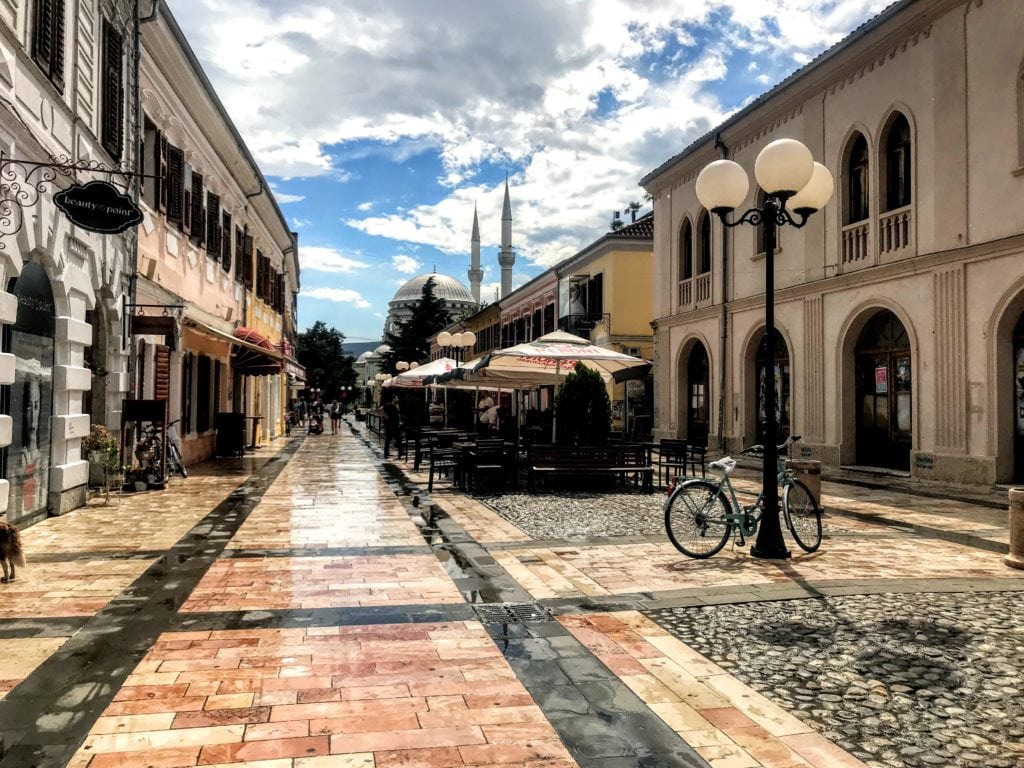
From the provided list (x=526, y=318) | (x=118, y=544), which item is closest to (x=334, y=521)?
(x=118, y=544)

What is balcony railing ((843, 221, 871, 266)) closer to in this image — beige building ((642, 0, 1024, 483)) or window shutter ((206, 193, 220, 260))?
beige building ((642, 0, 1024, 483))

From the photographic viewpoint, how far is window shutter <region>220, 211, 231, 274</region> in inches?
714

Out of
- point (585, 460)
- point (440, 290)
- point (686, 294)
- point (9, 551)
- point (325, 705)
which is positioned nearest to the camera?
point (325, 705)

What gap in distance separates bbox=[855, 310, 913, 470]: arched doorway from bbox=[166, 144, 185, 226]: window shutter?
1332 cm

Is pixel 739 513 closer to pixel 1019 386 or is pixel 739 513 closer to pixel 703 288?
pixel 1019 386

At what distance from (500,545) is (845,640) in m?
3.58

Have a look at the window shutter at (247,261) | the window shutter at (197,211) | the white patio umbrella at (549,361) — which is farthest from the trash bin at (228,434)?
the white patio umbrella at (549,361)

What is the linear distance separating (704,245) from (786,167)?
14.6 meters

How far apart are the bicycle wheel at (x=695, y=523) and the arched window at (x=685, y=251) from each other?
52.5ft

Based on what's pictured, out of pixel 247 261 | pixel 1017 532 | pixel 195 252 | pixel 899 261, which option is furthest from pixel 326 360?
pixel 1017 532

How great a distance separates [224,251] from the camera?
60.5 feet

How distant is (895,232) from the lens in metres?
14.0

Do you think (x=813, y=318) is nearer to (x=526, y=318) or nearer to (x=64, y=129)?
(x=64, y=129)

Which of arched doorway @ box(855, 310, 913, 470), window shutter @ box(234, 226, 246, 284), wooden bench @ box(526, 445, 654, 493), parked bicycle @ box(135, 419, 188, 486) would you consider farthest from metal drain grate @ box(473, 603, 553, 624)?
window shutter @ box(234, 226, 246, 284)
